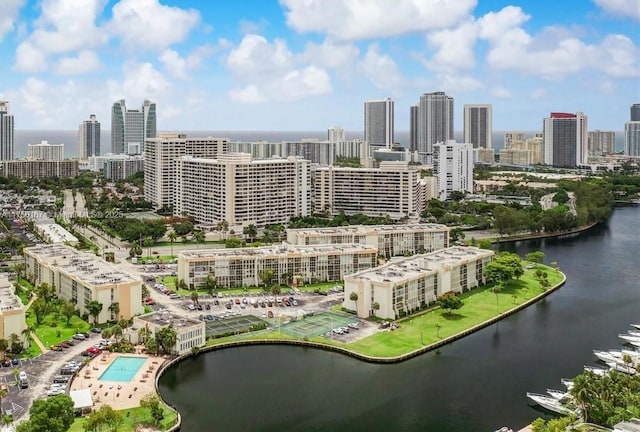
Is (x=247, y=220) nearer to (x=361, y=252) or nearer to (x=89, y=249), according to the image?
(x=89, y=249)

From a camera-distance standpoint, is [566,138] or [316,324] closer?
[316,324]

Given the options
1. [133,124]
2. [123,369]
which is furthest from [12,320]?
[133,124]

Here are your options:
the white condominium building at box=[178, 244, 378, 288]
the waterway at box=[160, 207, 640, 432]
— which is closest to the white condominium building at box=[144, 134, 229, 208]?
the white condominium building at box=[178, 244, 378, 288]

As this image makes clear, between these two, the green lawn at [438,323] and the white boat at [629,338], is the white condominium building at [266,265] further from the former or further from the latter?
the white boat at [629,338]

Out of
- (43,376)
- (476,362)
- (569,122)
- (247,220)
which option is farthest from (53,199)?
(569,122)

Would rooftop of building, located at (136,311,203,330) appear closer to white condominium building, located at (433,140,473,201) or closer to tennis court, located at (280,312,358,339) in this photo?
tennis court, located at (280,312,358,339)

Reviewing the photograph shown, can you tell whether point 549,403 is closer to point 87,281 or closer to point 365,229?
point 87,281

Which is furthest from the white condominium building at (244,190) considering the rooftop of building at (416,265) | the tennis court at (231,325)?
the tennis court at (231,325)
